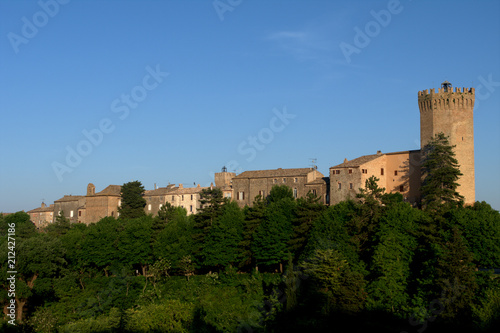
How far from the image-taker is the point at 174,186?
265 ft

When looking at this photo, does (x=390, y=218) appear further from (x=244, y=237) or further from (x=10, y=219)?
(x=10, y=219)

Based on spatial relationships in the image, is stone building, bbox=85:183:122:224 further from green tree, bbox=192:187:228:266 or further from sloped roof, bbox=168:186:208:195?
green tree, bbox=192:187:228:266

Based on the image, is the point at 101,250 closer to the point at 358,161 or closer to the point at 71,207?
the point at 358,161

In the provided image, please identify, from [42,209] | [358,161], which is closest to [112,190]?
[42,209]

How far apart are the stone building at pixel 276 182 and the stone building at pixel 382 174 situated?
271 cm

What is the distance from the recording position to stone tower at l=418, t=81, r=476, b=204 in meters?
53.8

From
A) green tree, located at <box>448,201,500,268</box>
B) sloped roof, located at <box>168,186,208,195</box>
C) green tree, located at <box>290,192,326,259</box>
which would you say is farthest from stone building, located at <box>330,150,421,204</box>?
sloped roof, located at <box>168,186,208,195</box>

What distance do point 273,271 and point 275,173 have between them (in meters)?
19.4

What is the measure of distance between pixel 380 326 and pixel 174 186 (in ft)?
168

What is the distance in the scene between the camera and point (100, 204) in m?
79.5

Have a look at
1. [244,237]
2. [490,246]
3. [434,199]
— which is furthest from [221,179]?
[490,246]

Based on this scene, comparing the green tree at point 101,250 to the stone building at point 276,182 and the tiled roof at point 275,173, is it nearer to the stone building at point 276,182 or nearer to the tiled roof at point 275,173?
the stone building at point 276,182

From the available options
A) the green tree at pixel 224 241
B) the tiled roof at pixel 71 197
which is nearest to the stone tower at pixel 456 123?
the green tree at pixel 224 241

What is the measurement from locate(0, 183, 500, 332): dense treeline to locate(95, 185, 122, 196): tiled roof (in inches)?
827
